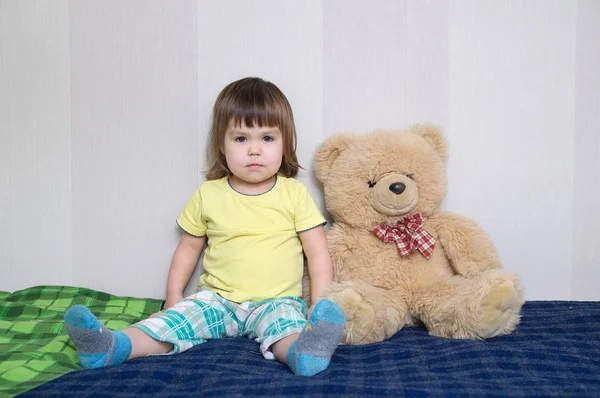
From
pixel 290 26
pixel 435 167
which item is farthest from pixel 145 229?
pixel 435 167

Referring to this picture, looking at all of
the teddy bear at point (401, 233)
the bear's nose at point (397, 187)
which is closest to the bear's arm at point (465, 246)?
the teddy bear at point (401, 233)

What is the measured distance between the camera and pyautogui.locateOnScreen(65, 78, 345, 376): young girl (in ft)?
3.93

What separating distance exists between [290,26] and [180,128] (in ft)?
1.28

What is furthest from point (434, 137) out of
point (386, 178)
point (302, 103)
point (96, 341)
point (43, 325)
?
point (43, 325)

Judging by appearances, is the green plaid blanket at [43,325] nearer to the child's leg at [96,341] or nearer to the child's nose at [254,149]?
the child's leg at [96,341]

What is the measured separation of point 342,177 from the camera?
1286mm

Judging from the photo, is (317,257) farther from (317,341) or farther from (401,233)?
(317,341)

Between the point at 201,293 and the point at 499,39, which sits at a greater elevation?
the point at 499,39

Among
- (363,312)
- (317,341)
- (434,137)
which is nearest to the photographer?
(317,341)

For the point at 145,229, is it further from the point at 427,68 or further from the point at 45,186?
the point at 427,68

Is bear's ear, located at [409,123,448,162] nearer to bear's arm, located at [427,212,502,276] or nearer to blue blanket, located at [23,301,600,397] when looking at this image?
bear's arm, located at [427,212,502,276]

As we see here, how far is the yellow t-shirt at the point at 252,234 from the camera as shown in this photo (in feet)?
4.13

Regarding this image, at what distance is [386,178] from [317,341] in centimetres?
46

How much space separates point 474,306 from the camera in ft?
3.58
